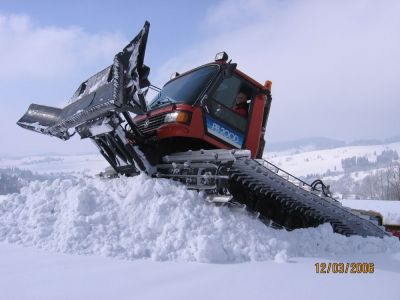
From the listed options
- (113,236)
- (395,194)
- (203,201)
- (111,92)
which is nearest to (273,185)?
(203,201)

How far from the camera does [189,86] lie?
5680 mm

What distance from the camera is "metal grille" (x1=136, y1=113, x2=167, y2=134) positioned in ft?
17.5

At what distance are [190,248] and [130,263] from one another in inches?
22.6

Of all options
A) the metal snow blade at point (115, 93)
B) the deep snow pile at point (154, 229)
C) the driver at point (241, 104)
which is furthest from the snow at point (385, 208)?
the metal snow blade at point (115, 93)

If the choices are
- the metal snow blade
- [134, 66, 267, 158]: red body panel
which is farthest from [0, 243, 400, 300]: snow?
[134, 66, 267, 158]: red body panel

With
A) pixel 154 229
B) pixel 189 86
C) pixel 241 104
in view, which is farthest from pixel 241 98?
pixel 154 229

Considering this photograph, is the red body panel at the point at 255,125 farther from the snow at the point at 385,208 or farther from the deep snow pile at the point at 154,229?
the snow at the point at 385,208

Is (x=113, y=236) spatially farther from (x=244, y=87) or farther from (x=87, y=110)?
(x=244, y=87)

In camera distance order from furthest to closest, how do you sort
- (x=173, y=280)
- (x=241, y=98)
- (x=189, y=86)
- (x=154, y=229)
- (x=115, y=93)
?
(x=241, y=98)
(x=189, y=86)
(x=115, y=93)
(x=154, y=229)
(x=173, y=280)

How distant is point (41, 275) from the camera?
2.75 m
